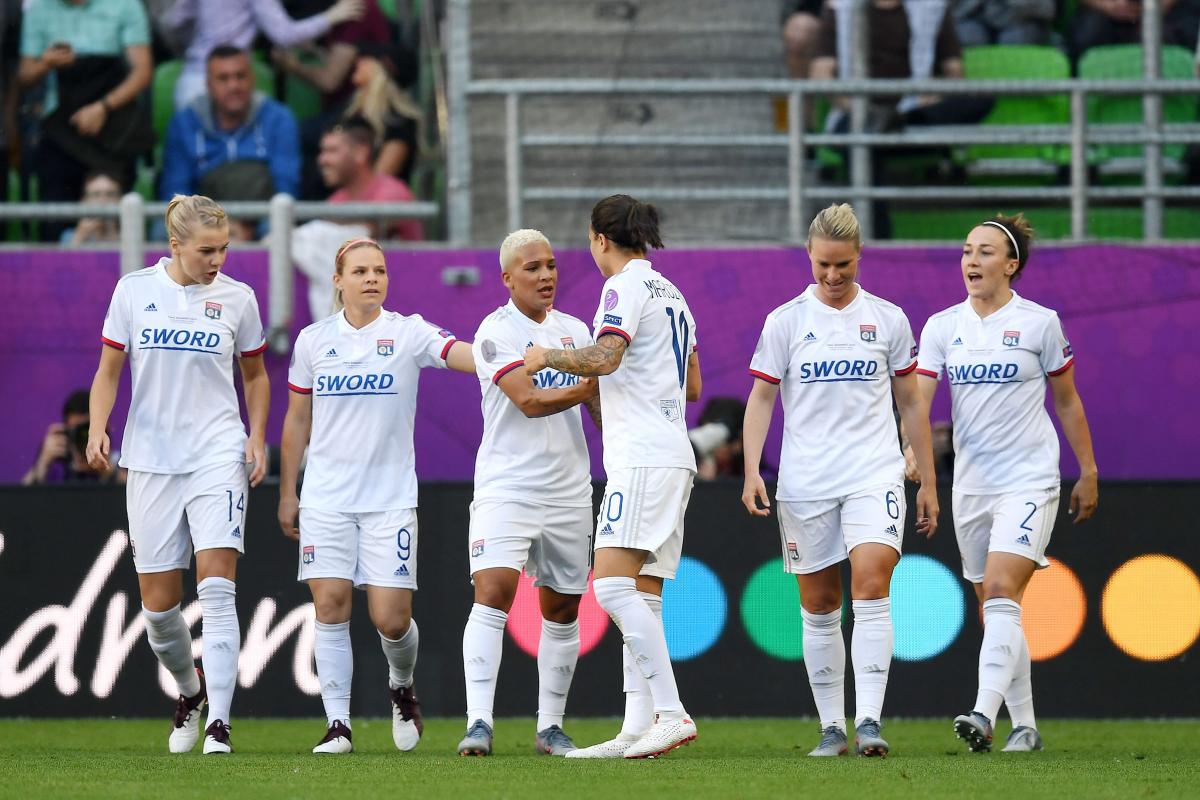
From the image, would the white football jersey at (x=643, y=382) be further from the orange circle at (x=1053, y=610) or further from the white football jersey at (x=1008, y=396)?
the orange circle at (x=1053, y=610)

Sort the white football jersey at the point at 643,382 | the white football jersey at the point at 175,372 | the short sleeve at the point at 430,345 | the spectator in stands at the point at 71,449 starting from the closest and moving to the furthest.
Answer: the white football jersey at the point at 643,382, the white football jersey at the point at 175,372, the short sleeve at the point at 430,345, the spectator in stands at the point at 71,449

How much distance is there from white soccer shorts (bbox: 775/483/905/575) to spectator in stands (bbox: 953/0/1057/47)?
7.26 meters

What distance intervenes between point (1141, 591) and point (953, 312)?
2.52 meters

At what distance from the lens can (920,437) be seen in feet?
25.1

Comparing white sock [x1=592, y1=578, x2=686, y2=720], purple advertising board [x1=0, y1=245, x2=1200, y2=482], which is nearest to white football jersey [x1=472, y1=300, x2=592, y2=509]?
white sock [x1=592, y1=578, x2=686, y2=720]

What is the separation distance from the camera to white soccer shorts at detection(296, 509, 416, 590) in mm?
7820

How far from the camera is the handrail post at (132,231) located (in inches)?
446

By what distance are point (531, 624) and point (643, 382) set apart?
3281 millimetres

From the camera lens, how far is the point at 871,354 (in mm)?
7477

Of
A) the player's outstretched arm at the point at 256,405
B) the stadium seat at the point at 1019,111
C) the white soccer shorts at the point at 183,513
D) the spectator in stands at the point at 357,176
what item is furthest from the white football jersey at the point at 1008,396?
the spectator in stands at the point at 357,176

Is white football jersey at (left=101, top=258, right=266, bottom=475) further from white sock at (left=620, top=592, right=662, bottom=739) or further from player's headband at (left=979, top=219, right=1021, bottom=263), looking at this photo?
player's headband at (left=979, top=219, right=1021, bottom=263)

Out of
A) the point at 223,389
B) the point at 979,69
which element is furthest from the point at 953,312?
the point at 979,69

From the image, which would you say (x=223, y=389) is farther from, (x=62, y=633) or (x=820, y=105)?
(x=820, y=105)

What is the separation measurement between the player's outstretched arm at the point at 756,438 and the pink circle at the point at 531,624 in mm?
2618
